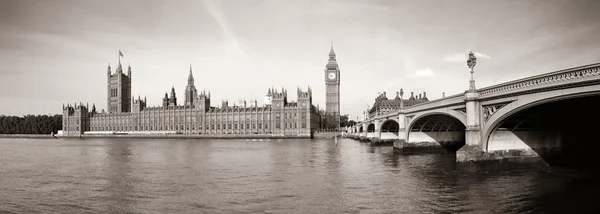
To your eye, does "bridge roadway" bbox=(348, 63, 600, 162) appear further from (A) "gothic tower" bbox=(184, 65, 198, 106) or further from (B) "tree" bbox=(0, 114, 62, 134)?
(B) "tree" bbox=(0, 114, 62, 134)

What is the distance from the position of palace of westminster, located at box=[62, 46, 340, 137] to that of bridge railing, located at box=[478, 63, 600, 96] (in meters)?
89.6

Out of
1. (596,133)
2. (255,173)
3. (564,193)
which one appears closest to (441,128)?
(596,133)

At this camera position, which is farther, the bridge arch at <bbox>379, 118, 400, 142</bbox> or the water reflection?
the bridge arch at <bbox>379, 118, 400, 142</bbox>

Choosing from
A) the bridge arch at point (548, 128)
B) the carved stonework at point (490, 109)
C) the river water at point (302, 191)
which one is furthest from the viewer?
the carved stonework at point (490, 109)

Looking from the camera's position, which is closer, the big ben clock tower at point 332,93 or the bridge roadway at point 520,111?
the bridge roadway at point 520,111

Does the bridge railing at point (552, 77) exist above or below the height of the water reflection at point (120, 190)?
above

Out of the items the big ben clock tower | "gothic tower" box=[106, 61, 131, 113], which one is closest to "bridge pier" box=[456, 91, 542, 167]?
the big ben clock tower

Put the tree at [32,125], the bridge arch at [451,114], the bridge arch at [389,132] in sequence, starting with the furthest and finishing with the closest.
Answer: the tree at [32,125], the bridge arch at [389,132], the bridge arch at [451,114]

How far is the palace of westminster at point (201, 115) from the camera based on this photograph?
120m

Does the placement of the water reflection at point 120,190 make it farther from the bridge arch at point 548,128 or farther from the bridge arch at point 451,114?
the bridge arch at point 451,114

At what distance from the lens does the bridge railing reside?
17.1 metres

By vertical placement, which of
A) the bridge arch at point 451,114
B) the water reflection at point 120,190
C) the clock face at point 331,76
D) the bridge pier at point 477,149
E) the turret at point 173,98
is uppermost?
the clock face at point 331,76

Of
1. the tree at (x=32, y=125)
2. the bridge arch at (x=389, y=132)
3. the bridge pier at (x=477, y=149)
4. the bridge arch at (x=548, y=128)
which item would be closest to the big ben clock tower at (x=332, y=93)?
the bridge arch at (x=389, y=132)

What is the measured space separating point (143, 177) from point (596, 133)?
27.7 meters
